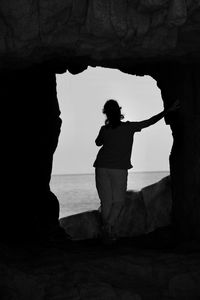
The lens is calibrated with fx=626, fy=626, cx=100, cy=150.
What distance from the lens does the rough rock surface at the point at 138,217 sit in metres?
19.1

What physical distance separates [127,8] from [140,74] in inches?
158

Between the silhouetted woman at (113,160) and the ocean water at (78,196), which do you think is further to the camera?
the ocean water at (78,196)

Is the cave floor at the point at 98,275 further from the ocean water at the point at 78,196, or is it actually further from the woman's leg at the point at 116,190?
the ocean water at the point at 78,196

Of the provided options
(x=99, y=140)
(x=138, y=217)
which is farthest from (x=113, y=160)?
(x=138, y=217)

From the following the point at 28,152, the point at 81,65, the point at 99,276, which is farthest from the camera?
the point at 28,152

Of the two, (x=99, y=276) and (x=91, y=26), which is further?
(x=91, y=26)

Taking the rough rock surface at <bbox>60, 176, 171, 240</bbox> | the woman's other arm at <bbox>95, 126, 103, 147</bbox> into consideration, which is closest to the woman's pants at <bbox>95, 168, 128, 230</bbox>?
the woman's other arm at <bbox>95, 126, 103, 147</bbox>

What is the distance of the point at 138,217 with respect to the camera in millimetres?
19781

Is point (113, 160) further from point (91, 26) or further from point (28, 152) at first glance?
point (28, 152)

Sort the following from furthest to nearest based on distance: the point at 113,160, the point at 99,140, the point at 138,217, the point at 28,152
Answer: the point at 138,217
the point at 28,152
the point at 99,140
the point at 113,160

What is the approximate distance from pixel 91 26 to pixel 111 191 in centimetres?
240

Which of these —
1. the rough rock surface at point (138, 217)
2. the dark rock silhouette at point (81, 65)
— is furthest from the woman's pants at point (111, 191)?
the rough rock surface at point (138, 217)

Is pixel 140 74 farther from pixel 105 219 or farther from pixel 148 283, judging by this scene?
pixel 148 283

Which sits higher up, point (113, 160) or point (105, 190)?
point (113, 160)
